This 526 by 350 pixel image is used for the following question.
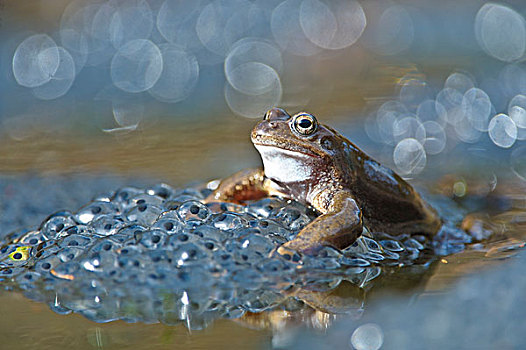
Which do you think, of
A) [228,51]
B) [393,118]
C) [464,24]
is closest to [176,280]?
[393,118]

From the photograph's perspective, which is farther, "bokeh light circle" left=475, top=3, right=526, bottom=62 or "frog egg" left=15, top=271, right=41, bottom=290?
"bokeh light circle" left=475, top=3, right=526, bottom=62

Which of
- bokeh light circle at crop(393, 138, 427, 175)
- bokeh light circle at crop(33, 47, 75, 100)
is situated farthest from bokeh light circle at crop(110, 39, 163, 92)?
bokeh light circle at crop(393, 138, 427, 175)

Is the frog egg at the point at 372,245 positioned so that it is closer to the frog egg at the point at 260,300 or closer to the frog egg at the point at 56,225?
the frog egg at the point at 260,300

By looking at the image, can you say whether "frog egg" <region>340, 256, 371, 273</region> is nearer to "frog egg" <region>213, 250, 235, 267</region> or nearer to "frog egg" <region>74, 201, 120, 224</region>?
"frog egg" <region>213, 250, 235, 267</region>

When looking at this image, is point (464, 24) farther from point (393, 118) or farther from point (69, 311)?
point (69, 311)

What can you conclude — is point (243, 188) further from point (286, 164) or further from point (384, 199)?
point (384, 199)

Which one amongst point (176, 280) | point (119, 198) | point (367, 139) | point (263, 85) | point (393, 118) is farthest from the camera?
point (263, 85)
